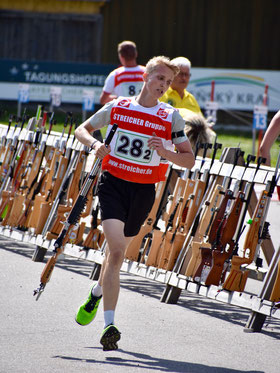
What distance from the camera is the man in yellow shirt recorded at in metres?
9.59

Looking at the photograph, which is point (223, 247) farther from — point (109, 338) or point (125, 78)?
point (125, 78)

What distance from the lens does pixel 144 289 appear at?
8578mm

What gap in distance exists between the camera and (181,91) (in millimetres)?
9789

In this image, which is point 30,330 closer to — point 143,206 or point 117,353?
point 117,353

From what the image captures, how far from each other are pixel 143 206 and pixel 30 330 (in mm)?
1201

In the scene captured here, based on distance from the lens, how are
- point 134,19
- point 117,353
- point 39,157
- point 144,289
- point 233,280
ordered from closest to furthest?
point 117,353 → point 233,280 → point 144,289 → point 39,157 → point 134,19

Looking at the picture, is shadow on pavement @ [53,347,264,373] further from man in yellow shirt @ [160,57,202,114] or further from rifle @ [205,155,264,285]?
man in yellow shirt @ [160,57,202,114]

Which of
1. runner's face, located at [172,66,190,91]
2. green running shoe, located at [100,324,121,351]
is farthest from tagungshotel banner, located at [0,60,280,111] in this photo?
green running shoe, located at [100,324,121,351]

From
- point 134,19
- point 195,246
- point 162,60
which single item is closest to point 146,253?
point 195,246

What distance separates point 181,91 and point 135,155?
3.55m

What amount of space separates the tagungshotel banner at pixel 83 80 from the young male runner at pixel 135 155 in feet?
66.8

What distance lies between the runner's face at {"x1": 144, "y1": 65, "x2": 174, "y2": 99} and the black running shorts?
0.65 m

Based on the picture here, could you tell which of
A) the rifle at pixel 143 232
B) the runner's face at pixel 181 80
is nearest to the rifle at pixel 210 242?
the rifle at pixel 143 232

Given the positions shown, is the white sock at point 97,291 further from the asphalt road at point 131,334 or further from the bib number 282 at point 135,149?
the bib number 282 at point 135,149
